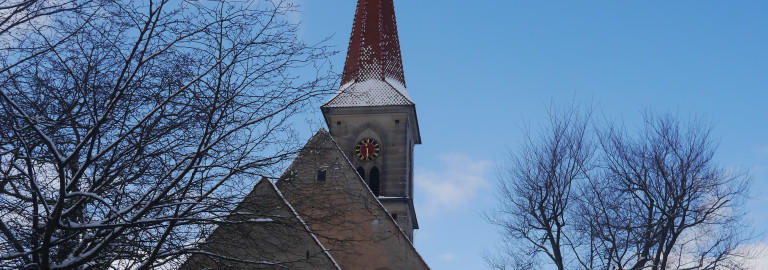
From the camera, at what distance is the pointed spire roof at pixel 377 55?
3462 cm

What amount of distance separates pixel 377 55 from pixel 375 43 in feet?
1.90

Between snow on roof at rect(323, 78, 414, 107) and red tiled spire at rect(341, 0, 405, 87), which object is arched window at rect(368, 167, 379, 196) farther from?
red tiled spire at rect(341, 0, 405, 87)

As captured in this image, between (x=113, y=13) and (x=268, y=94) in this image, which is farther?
(x=268, y=94)

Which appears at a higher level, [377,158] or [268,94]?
[377,158]

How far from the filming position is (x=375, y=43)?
3594 cm

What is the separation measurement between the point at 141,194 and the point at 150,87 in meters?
1.14

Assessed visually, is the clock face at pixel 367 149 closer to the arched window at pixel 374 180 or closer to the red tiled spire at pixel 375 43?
the arched window at pixel 374 180

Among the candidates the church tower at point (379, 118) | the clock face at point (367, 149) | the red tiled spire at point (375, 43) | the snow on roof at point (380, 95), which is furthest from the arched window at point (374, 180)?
the red tiled spire at point (375, 43)

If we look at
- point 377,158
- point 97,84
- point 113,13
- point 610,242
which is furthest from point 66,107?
point 377,158

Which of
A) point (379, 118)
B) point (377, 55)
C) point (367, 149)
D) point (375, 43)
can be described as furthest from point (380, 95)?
point (375, 43)

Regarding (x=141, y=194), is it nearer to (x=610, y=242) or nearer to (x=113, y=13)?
(x=113, y=13)

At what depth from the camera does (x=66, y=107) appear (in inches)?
342

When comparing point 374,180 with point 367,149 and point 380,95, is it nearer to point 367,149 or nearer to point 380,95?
point 367,149

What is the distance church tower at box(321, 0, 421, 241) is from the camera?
1314 inches
